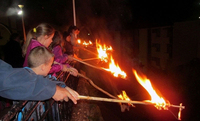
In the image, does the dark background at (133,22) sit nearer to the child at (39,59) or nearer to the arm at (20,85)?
the child at (39,59)

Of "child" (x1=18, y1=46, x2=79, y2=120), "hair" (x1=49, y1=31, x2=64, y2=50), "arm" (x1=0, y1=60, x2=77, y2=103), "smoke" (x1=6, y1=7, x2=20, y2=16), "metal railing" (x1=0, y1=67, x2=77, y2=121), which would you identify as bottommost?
"metal railing" (x1=0, y1=67, x2=77, y2=121)

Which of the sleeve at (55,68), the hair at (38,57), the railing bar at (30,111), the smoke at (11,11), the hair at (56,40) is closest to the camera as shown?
the railing bar at (30,111)

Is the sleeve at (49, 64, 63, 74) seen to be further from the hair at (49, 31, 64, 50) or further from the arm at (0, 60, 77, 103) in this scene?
the arm at (0, 60, 77, 103)

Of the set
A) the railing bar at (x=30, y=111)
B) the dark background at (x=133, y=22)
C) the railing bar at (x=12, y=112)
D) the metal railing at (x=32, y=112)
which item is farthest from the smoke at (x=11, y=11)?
the railing bar at (x=12, y=112)

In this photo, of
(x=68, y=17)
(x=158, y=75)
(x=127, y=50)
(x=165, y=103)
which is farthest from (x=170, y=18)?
(x=165, y=103)

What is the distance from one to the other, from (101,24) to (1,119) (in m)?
24.2

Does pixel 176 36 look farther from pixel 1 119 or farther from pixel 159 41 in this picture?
pixel 1 119

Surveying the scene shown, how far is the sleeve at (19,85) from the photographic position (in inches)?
66.0

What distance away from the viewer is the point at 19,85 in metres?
1.71

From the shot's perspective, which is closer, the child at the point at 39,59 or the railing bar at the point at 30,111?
the railing bar at the point at 30,111

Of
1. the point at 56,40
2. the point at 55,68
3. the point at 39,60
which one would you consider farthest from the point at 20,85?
the point at 56,40

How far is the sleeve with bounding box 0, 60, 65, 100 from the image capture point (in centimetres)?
168

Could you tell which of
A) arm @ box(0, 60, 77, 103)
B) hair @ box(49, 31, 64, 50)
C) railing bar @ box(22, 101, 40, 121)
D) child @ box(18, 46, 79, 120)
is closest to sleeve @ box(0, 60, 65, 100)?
arm @ box(0, 60, 77, 103)

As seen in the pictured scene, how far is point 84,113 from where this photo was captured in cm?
552
